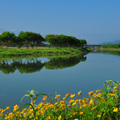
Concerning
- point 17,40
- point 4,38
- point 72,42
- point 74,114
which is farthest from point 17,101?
point 72,42

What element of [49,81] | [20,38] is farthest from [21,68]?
[20,38]

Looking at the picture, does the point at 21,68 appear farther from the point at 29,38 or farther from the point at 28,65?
the point at 29,38

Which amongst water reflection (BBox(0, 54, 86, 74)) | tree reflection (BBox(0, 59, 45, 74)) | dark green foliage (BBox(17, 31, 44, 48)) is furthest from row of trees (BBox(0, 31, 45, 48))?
tree reflection (BBox(0, 59, 45, 74))

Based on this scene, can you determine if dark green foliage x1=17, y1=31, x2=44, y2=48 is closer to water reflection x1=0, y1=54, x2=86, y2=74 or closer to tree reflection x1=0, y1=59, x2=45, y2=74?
water reflection x1=0, y1=54, x2=86, y2=74

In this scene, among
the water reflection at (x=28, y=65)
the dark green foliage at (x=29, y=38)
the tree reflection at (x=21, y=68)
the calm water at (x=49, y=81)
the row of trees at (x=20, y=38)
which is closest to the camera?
the calm water at (x=49, y=81)

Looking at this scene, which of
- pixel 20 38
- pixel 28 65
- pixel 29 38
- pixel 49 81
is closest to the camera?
pixel 49 81

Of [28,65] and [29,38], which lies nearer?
[28,65]

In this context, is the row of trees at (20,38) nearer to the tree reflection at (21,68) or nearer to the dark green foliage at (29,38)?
the dark green foliage at (29,38)

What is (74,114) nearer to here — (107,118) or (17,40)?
(107,118)

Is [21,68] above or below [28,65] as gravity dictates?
below

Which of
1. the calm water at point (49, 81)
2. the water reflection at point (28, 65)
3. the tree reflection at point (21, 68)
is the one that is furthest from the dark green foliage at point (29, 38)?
the calm water at point (49, 81)

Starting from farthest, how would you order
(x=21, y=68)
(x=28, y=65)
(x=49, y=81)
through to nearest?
(x=28, y=65) < (x=21, y=68) < (x=49, y=81)

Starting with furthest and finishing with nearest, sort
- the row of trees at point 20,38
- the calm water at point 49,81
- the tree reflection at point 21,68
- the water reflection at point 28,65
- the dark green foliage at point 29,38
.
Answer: the dark green foliage at point 29,38 < the row of trees at point 20,38 < the water reflection at point 28,65 < the tree reflection at point 21,68 < the calm water at point 49,81

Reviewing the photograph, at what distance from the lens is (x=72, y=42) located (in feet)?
398
